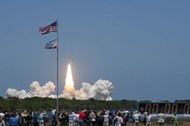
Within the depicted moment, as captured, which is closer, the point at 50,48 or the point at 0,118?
the point at 0,118

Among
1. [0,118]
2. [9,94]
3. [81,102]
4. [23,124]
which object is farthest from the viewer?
[9,94]

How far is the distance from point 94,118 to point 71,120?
2.14 metres

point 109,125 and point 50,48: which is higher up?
point 50,48

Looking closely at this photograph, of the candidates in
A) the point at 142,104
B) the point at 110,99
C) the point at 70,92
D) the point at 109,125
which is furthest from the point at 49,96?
the point at 109,125

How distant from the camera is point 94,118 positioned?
45.6m

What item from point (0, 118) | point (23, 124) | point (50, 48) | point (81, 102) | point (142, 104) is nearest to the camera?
point (0, 118)

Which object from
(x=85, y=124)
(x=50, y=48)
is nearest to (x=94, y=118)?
(x=85, y=124)

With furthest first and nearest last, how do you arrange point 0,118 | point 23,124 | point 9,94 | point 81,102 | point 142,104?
point 9,94
point 81,102
point 142,104
point 23,124
point 0,118

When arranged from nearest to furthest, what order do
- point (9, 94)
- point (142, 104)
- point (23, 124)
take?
1. point (23, 124)
2. point (142, 104)
3. point (9, 94)

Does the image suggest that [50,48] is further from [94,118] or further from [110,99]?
[110,99]

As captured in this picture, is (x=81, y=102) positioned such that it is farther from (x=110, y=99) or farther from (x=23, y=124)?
(x=23, y=124)

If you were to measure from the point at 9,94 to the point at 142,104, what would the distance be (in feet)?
292

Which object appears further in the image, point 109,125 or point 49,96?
point 49,96

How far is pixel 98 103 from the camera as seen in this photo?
14400 centimetres
